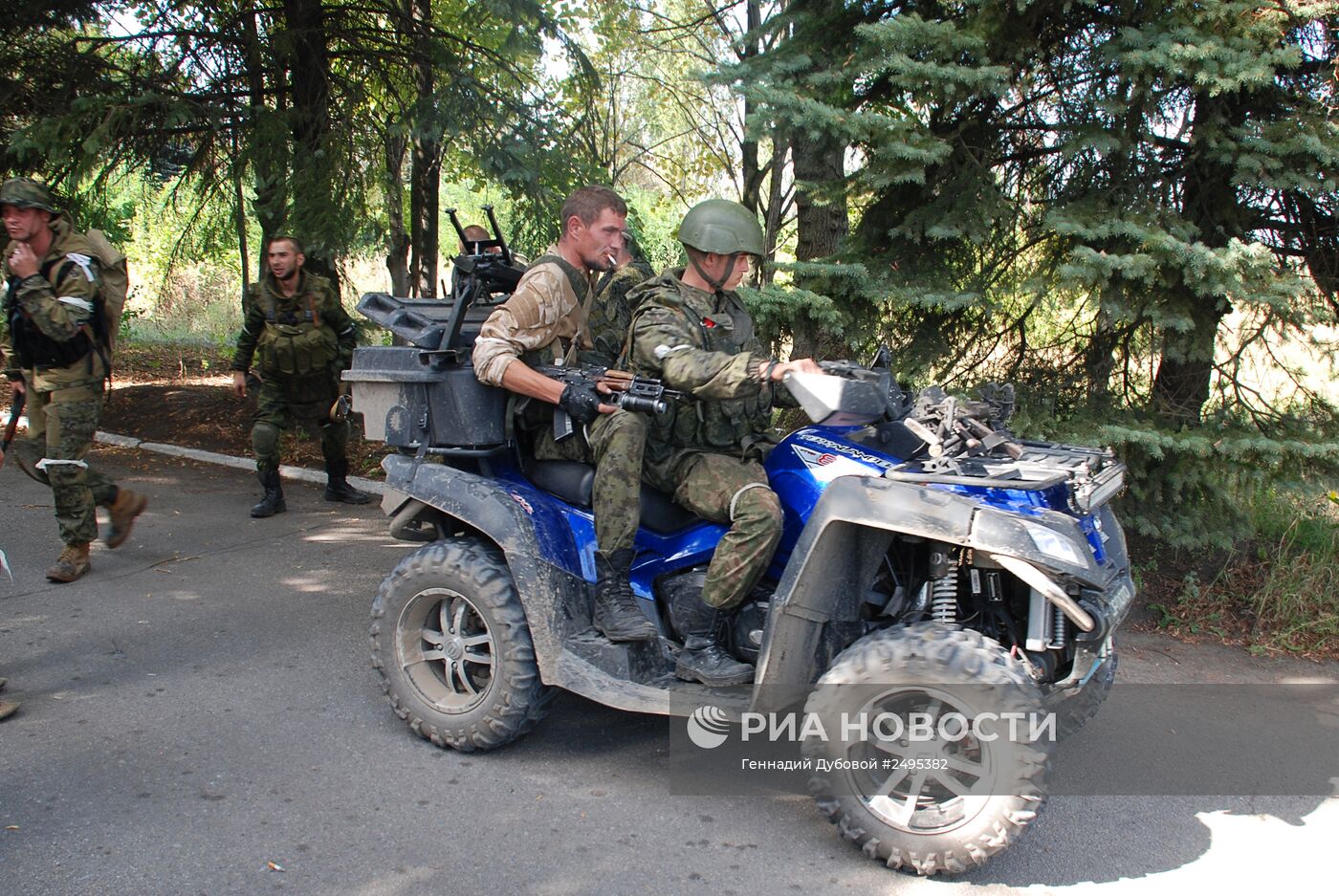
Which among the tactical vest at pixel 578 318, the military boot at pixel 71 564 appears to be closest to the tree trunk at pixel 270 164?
the military boot at pixel 71 564

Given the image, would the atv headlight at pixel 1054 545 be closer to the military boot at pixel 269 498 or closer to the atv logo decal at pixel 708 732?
the atv logo decal at pixel 708 732

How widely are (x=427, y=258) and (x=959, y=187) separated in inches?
274

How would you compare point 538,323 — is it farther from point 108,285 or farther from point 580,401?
point 108,285

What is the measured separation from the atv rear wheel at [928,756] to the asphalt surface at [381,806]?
162 millimetres

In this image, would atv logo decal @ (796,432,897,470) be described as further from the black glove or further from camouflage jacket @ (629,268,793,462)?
the black glove

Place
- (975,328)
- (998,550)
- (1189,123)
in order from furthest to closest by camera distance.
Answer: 1. (975,328)
2. (1189,123)
3. (998,550)

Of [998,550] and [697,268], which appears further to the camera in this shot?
[697,268]

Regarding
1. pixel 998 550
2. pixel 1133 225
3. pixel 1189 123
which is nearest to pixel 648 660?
pixel 998 550

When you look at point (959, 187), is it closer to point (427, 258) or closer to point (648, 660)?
point (648, 660)

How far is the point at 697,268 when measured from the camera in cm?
405

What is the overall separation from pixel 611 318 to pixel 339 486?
14.2 ft

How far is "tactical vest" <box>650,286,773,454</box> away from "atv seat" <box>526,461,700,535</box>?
223mm

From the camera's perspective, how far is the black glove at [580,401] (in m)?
3.81

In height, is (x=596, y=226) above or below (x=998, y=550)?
above
